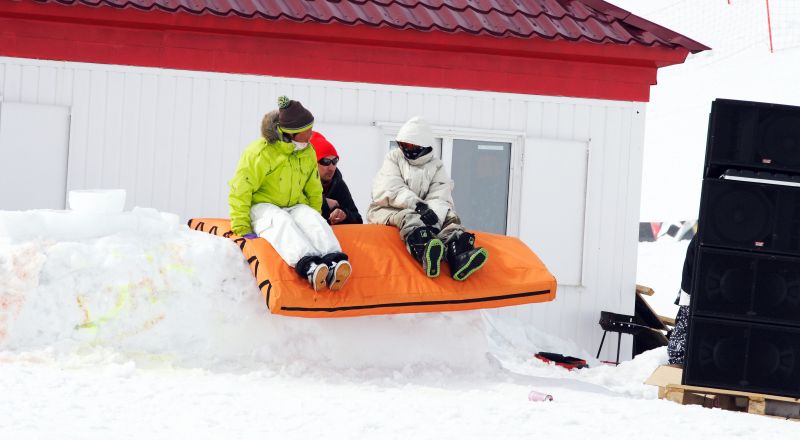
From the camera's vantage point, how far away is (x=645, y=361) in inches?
406

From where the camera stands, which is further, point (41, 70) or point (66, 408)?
point (41, 70)

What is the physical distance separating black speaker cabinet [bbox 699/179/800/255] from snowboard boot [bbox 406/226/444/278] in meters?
1.70

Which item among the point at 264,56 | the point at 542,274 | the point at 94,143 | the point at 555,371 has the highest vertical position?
the point at 264,56

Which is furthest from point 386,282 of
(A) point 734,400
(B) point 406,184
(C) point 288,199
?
(A) point 734,400

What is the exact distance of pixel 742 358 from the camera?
8273 millimetres

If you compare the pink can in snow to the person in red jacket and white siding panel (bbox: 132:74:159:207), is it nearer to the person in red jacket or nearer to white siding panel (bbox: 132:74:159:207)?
the person in red jacket

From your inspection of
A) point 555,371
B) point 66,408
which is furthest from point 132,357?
point 555,371

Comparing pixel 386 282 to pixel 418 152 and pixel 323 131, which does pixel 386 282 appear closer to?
pixel 418 152

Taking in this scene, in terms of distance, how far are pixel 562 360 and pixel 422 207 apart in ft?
8.77

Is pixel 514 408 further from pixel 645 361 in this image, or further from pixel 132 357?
pixel 645 361

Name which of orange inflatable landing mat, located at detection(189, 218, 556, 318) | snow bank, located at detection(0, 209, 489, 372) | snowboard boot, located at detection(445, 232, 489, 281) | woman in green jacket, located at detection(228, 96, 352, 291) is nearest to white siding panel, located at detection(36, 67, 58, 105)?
orange inflatable landing mat, located at detection(189, 218, 556, 318)

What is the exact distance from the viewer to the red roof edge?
39.9 feet

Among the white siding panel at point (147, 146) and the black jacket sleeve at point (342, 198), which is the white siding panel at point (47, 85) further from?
the black jacket sleeve at point (342, 198)

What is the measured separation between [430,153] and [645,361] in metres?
2.68
